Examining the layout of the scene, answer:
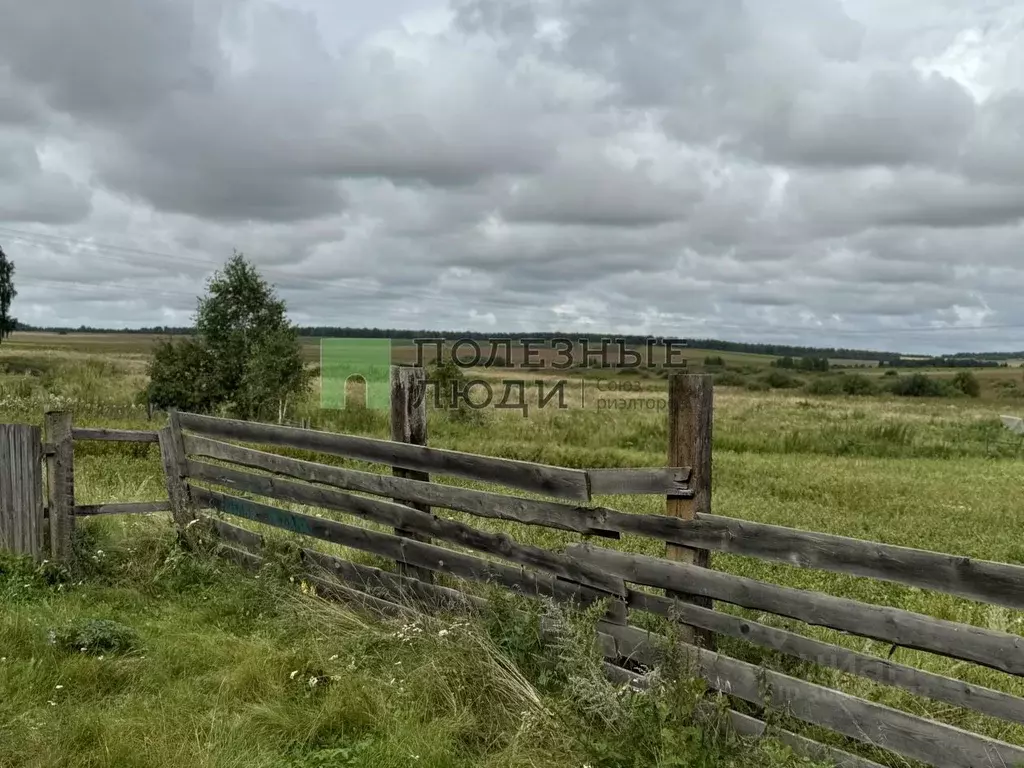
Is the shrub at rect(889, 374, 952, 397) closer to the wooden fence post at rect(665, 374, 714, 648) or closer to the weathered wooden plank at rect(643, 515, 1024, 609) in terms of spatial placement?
the wooden fence post at rect(665, 374, 714, 648)

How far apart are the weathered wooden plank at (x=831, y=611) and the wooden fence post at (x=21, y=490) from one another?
4.97m

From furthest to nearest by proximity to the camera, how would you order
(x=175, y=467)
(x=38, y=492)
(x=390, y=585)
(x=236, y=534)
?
(x=175, y=467) → (x=236, y=534) → (x=38, y=492) → (x=390, y=585)

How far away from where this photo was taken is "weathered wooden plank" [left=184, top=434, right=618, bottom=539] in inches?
180

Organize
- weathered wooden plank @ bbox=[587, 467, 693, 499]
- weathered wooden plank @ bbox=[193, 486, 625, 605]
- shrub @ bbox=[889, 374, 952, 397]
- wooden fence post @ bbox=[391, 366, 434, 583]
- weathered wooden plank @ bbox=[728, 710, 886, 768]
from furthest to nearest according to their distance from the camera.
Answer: shrub @ bbox=[889, 374, 952, 397] < wooden fence post @ bbox=[391, 366, 434, 583] < weathered wooden plank @ bbox=[193, 486, 625, 605] < weathered wooden plank @ bbox=[587, 467, 693, 499] < weathered wooden plank @ bbox=[728, 710, 886, 768]

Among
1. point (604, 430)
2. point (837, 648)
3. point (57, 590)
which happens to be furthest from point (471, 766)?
point (604, 430)

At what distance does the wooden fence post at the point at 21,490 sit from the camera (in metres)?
6.73

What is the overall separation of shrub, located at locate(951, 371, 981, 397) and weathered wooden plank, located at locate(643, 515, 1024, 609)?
242ft

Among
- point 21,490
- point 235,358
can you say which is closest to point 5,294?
point 235,358

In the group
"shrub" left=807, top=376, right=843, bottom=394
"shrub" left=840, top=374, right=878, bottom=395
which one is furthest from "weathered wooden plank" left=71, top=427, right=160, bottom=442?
"shrub" left=840, top=374, right=878, bottom=395

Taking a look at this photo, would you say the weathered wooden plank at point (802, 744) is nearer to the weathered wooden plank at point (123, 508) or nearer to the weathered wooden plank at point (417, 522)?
the weathered wooden plank at point (417, 522)

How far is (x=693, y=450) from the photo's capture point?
4.32m

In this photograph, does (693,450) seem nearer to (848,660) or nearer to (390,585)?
(848,660)

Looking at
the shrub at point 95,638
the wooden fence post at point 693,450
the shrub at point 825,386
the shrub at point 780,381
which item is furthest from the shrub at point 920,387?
the shrub at point 95,638

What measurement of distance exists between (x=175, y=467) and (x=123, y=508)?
58 centimetres
